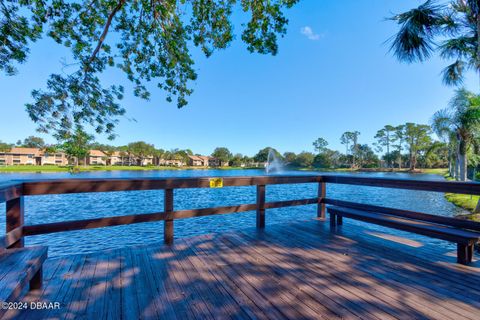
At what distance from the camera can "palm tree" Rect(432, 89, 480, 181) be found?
35.3 feet

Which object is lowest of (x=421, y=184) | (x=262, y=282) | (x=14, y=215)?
(x=262, y=282)

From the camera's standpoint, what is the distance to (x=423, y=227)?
8.30 feet

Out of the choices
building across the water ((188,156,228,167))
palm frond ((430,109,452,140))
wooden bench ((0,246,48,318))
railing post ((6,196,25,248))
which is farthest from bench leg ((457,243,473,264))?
building across the water ((188,156,228,167))

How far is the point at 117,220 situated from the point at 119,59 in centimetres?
325

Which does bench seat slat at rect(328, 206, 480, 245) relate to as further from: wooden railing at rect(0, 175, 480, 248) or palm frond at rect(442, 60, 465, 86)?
palm frond at rect(442, 60, 465, 86)

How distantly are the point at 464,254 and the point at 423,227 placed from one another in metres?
0.48

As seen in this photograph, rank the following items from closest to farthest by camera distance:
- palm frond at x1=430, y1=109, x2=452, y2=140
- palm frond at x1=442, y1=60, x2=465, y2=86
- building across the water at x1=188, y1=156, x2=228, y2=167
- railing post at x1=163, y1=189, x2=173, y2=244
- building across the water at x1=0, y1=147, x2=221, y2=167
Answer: railing post at x1=163, y1=189, x2=173, y2=244 → palm frond at x1=442, y1=60, x2=465, y2=86 → palm frond at x1=430, y1=109, x2=452, y2=140 → building across the water at x1=0, y1=147, x2=221, y2=167 → building across the water at x1=188, y1=156, x2=228, y2=167

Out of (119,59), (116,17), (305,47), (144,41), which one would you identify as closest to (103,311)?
(119,59)

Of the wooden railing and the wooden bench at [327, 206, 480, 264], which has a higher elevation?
the wooden railing

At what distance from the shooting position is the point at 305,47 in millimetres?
14133

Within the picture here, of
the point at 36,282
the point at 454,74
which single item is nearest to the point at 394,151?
the point at 454,74

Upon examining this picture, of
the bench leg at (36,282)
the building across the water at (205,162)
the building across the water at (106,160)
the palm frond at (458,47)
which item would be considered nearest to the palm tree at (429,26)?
the palm frond at (458,47)

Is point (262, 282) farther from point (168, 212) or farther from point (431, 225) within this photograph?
point (431, 225)

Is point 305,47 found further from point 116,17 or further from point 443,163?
point 443,163
